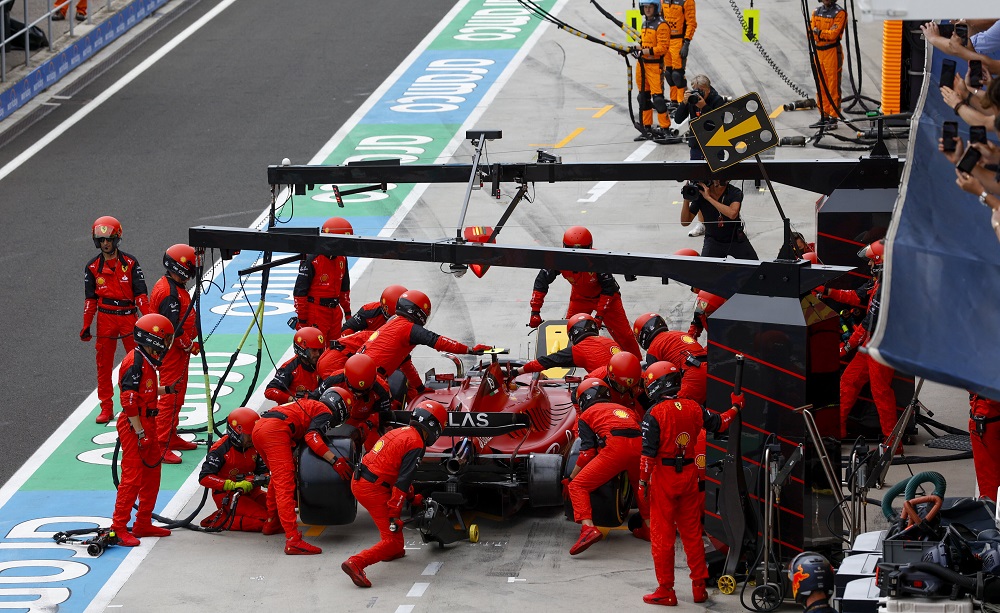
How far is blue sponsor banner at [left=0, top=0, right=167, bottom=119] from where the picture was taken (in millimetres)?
26703

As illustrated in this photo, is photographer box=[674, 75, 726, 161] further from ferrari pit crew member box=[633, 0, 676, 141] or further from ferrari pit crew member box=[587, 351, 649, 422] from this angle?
ferrari pit crew member box=[587, 351, 649, 422]

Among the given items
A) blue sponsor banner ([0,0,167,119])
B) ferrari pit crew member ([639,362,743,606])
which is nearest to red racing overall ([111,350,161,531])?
ferrari pit crew member ([639,362,743,606])

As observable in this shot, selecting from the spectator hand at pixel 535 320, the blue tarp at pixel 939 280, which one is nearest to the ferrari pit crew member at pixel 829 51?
the spectator hand at pixel 535 320

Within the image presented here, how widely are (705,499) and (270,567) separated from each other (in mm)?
3857

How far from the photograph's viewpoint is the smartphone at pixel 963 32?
1015cm

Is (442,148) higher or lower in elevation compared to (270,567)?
higher

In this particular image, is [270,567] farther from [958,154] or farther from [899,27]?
[899,27]

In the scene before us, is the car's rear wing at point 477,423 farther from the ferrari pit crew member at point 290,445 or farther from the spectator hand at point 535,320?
the spectator hand at point 535,320

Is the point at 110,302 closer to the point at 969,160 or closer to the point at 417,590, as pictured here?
the point at 417,590

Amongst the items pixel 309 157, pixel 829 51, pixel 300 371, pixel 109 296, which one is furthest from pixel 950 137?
pixel 309 157

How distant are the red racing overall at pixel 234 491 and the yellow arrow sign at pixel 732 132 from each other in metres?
5.12

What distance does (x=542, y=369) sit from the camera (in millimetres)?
14391

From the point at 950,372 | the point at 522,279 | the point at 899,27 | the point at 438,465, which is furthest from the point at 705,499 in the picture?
the point at 899,27

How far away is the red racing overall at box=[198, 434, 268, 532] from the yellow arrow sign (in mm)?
5125
